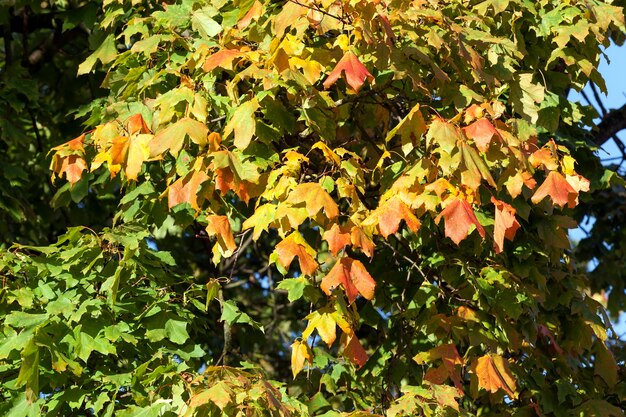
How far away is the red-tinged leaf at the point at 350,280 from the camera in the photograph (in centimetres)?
392

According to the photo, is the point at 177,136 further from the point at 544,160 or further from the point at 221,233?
the point at 544,160

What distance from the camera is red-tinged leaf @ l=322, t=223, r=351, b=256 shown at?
3.97 m

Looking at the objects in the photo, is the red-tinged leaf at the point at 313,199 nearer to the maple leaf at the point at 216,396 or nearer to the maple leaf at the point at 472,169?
the maple leaf at the point at 472,169

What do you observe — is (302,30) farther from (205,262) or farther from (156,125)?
(205,262)

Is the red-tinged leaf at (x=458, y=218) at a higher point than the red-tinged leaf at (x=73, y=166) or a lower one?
higher

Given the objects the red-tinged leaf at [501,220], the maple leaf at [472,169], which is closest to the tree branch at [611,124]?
the red-tinged leaf at [501,220]

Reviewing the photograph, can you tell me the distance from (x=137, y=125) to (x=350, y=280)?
1.06 meters

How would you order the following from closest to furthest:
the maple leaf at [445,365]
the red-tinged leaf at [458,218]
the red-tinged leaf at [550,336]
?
the red-tinged leaf at [458,218] → the maple leaf at [445,365] → the red-tinged leaf at [550,336]

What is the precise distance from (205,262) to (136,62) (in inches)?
109

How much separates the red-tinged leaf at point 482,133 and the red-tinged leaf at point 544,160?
0.27 meters

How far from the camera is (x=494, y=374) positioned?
14.9ft

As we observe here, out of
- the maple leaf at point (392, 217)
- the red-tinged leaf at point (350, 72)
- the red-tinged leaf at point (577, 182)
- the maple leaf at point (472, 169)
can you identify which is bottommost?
the maple leaf at point (392, 217)

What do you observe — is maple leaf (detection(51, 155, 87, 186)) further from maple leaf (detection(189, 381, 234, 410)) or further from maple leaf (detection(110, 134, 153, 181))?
maple leaf (detection(189, 381, 234, 410))

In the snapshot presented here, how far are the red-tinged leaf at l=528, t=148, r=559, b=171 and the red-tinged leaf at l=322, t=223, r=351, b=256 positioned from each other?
0.83m
